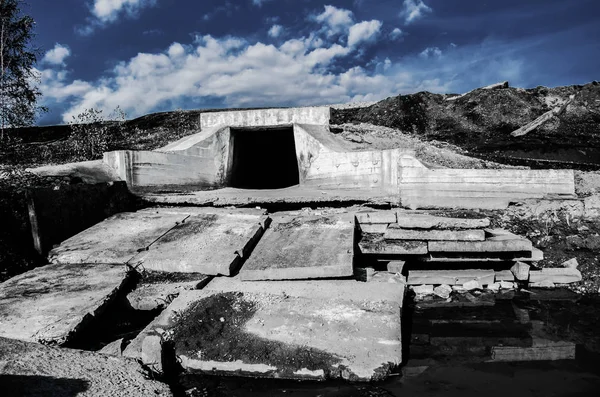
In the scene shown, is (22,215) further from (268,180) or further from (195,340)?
(268,180)

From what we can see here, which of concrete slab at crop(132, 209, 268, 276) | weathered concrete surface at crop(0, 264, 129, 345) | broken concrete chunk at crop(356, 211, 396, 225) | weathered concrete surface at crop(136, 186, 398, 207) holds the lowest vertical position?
weathered concrete surface at crop(0, 264, 129, 345)

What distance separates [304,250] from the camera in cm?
432

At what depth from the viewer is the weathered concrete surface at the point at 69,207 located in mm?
4582

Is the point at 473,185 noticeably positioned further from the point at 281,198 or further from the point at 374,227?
the point at 281,198

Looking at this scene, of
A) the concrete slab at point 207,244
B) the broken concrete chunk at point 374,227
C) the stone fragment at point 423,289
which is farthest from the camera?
the broken concrete chunk at point 374,227

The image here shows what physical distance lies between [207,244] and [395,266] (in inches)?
79.0

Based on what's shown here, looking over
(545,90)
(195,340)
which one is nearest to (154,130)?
(195,340)

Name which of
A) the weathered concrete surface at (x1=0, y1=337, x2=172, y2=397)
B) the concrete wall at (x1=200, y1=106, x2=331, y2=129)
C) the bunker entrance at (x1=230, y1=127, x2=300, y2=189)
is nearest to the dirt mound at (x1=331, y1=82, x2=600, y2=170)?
the bunker entrance at (x1=230, y1=127, x2=300, y2=189)

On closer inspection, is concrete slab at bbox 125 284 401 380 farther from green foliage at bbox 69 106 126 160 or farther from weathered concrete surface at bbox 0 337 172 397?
green foliage at bbox 69 106 126 160

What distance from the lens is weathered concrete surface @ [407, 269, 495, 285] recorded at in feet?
15.4

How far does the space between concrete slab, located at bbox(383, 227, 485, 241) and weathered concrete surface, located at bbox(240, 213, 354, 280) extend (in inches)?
18.7

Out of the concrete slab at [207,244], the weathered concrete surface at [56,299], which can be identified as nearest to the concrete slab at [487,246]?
the concrete slab at [207,244]

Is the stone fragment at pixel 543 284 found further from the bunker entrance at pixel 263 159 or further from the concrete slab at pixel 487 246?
the bunker entrance at pixel 263 159

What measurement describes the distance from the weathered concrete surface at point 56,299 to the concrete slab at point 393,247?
2.47 meters
